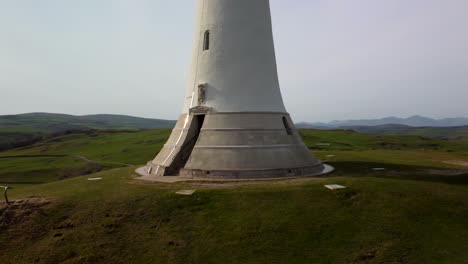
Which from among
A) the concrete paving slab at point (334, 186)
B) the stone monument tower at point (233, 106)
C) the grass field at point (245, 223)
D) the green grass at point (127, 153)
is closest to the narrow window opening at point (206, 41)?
the stone monument tower at point (233, 106)

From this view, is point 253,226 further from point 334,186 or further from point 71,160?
point 71,160

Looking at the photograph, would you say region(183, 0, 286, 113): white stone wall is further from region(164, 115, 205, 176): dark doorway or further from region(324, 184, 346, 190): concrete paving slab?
region(324, 184, 346, 190): concrete paving slab

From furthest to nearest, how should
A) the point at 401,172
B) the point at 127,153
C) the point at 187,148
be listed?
1. the point at 127,153
2. the point at 187,148
3. the point at 401,172

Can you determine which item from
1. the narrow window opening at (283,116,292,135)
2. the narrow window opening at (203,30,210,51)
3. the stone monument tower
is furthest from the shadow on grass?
the narrow window opening at (203,30,210,51)

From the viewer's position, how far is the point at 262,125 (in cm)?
2369

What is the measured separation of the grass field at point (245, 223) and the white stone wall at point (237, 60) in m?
6.67

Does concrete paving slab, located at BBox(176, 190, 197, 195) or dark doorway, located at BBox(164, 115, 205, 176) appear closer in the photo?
concrete paving slab, located at BBox(176, 190, 197, 195)

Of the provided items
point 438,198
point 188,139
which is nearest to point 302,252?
point 438,198

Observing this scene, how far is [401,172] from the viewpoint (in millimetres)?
23766

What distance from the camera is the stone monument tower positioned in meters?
22.6

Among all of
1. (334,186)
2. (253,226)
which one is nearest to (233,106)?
(334,186)

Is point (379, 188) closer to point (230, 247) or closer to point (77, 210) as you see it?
point (230, 247)

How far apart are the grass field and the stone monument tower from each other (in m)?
3.03

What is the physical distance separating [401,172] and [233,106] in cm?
1108
